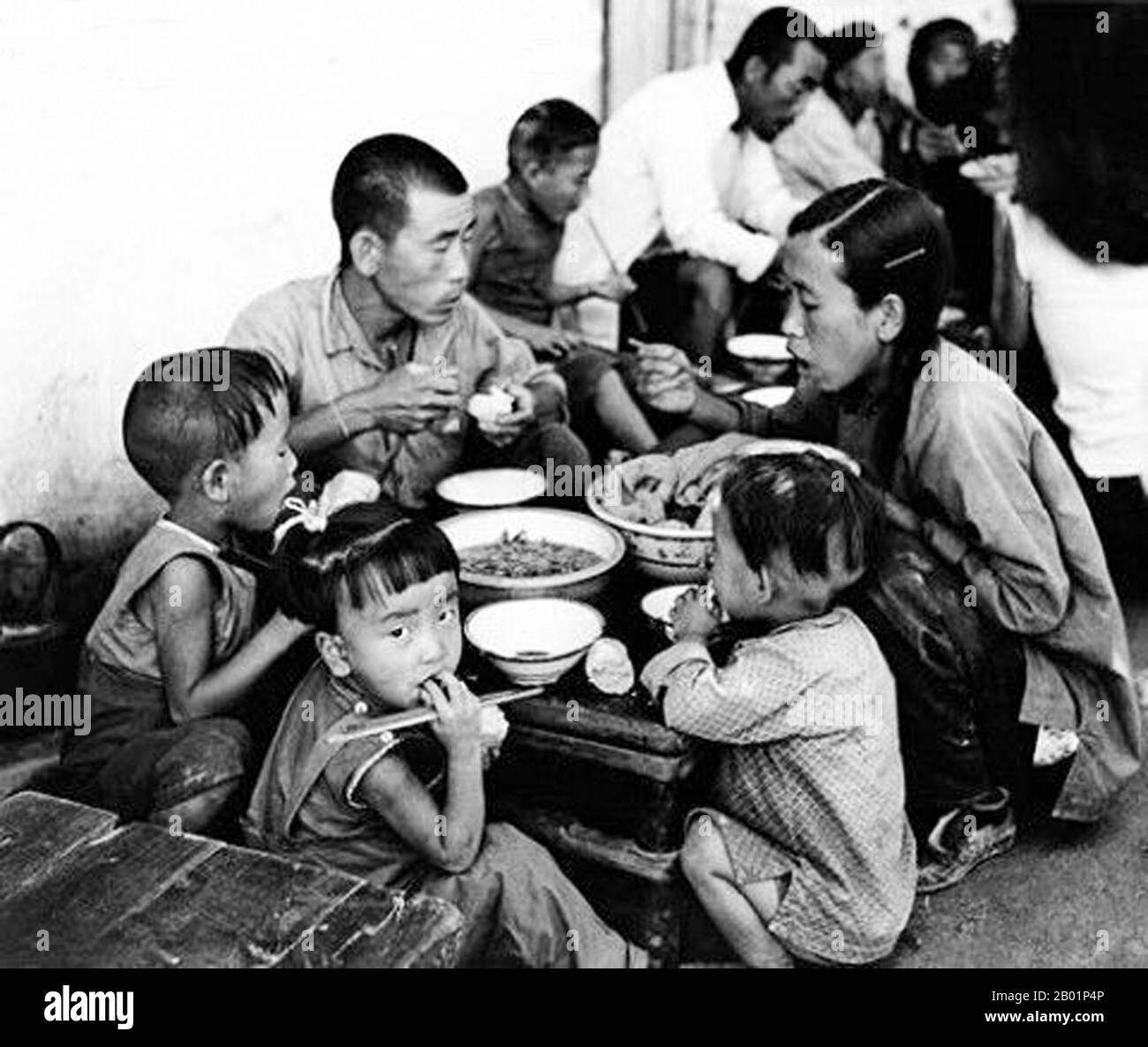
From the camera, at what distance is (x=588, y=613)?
9.18 feet

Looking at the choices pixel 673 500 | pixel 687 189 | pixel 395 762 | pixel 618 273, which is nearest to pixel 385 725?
pixel 395 762

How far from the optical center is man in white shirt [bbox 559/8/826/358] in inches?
206

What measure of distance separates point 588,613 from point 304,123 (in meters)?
1.92

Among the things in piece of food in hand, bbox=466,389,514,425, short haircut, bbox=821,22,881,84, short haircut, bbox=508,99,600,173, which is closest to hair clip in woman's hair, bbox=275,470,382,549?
piece of food in hand, bbox=466,389,514,425

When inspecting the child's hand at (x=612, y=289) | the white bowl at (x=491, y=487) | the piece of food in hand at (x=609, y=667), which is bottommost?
the piece of food in hand at (x=609, y=667)

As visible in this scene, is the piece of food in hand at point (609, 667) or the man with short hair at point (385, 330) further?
the man with short hair at point (385, 330)

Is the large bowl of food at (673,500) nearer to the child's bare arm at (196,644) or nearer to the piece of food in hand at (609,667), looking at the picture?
the piece of food in hand at (609,667)

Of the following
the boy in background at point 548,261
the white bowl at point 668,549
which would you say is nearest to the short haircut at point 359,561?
the white bowl at point 668,549

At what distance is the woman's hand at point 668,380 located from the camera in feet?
12.8

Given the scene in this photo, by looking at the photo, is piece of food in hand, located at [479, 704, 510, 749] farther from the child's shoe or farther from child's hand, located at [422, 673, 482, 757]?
the child's shoe

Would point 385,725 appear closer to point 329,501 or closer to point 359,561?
point 359,561

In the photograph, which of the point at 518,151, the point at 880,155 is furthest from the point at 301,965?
the point at 880,155

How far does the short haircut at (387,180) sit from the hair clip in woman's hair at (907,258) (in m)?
1.03

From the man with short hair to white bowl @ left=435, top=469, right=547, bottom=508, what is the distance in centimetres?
9
